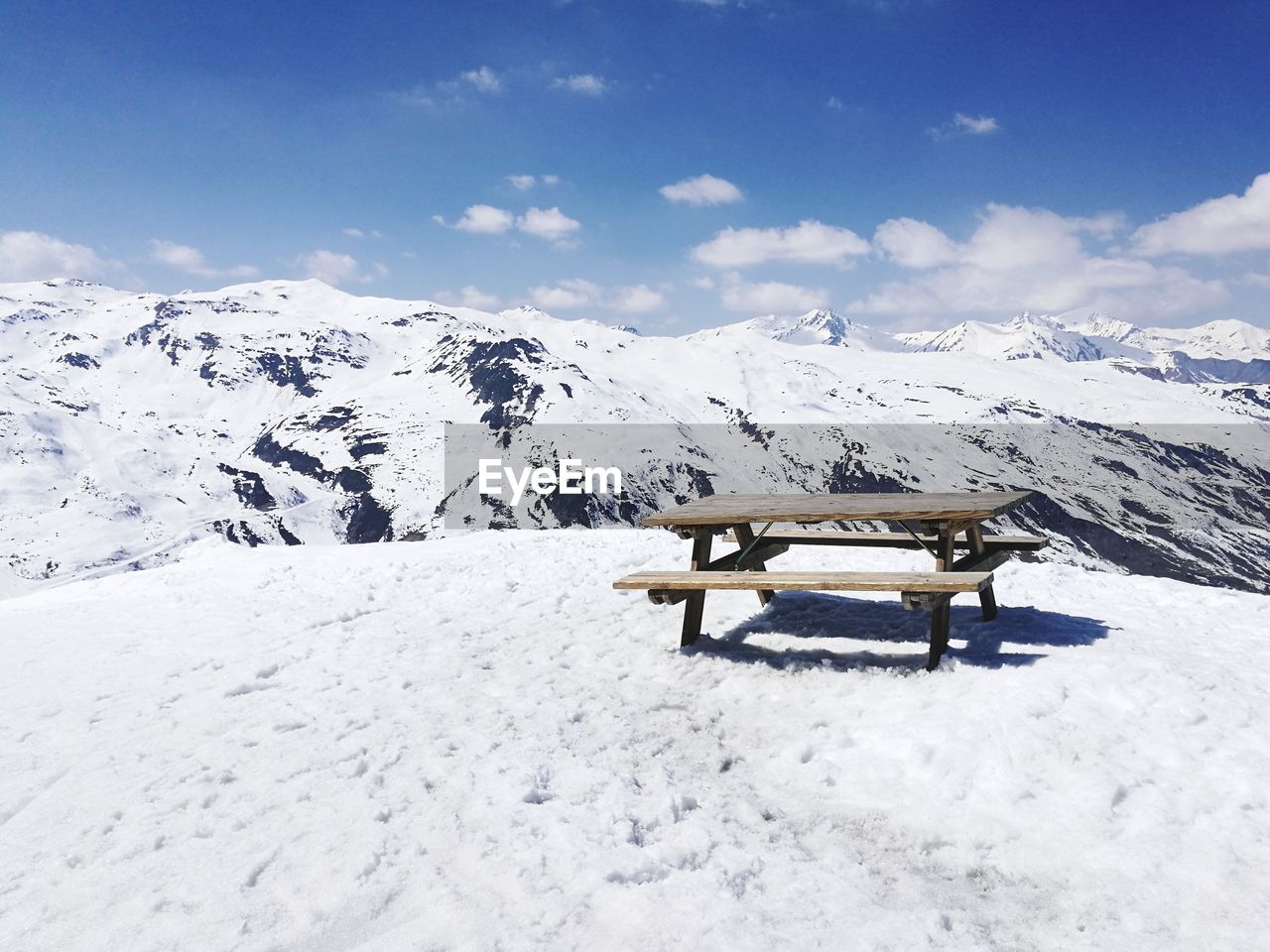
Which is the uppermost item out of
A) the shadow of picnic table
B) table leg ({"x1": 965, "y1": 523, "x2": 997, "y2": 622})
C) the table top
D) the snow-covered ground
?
the table top

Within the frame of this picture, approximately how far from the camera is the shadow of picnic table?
29.7 ft

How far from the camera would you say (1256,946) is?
15.0 ft

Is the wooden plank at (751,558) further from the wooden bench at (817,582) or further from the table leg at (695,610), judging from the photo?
the wooden bench at (817,582)

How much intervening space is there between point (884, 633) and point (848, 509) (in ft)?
5.96

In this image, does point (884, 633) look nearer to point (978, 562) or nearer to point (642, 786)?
point (978, 562)

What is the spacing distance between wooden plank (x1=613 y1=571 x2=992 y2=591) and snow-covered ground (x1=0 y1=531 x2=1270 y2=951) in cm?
107

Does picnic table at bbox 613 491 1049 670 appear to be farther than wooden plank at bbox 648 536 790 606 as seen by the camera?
No

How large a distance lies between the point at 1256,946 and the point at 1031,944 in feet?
4.21

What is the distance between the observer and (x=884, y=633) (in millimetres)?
10172

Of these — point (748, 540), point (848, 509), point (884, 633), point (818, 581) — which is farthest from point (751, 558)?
point (818, 581)

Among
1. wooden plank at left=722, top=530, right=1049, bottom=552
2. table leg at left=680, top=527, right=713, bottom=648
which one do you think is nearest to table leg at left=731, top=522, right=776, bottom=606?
wooden plank at left=722, top=530, right=1049, bottom=552

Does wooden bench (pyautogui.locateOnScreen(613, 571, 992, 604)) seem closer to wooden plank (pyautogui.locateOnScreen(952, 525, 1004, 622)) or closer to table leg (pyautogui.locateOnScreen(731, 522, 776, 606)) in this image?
wooden plank (pyautogui.locateOnScreen(952, 525, 1004, 622))

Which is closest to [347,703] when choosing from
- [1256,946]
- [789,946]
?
[789,946]

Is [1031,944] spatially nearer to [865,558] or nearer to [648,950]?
[648,950]
